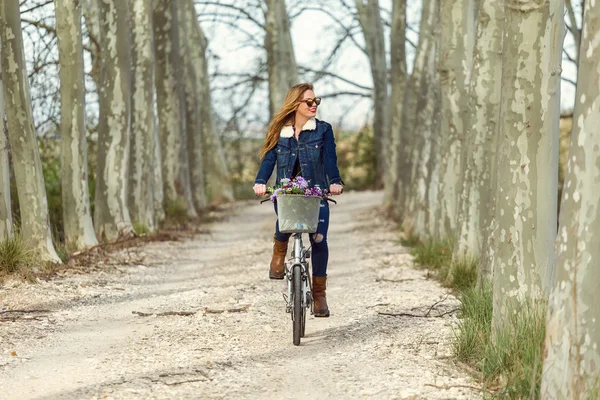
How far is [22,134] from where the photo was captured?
34.5ft

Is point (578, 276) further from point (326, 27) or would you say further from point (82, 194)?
point (326, 27)

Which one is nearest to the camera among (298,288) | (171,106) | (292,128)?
(298,288)

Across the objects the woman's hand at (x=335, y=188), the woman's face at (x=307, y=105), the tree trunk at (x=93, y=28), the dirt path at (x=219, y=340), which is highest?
the tree trunk at (x=93, y=28)

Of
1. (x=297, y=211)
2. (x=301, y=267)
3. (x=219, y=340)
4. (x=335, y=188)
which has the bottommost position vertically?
(x=219, y=340)

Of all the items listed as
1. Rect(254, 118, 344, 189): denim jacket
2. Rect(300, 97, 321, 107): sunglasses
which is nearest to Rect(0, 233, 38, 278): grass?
Rect(254, 118, 344, 189): denim jacket

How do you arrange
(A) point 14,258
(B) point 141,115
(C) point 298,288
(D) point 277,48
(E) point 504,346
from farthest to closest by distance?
(D) point 277,48 → (B) point 141,115 → (A) point 14,258 → (C) point 298,288 → (E) point 504,346

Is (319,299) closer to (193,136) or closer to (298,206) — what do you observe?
(298,206)

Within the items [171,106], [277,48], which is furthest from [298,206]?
[277,48]

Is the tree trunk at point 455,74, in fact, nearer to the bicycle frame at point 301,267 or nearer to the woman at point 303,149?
the woman at point 303,149

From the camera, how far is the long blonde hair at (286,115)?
7000 mm

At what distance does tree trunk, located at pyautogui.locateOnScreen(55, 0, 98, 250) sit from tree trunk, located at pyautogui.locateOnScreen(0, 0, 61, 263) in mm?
1547

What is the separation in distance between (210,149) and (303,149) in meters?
23.5

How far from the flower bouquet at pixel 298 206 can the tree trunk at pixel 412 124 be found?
31.5 feet

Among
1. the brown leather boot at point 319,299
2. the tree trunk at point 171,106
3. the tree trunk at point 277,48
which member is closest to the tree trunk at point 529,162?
the brown leather boot at point 319,299
